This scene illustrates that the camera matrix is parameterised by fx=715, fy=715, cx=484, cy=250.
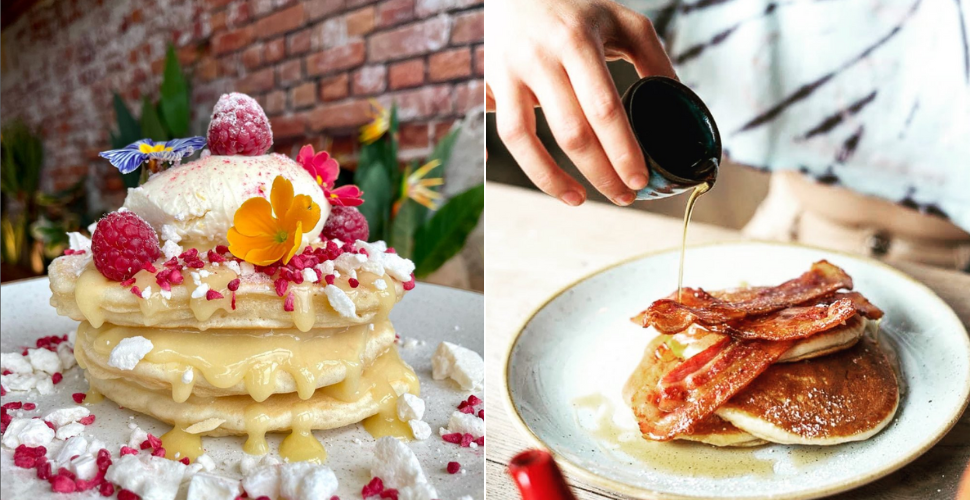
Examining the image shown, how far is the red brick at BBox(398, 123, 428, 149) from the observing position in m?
2.35

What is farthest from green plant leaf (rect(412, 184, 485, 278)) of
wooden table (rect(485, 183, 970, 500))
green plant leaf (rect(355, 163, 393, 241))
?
green plant leaf (rect(355, 163, 393, 241))

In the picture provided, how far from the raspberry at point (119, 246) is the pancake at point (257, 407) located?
16 cm

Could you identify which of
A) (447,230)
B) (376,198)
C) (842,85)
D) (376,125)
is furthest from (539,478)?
(376,125)

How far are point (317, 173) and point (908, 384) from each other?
0.80 meters

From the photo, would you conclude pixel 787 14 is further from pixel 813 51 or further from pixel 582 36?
pixel 582 36

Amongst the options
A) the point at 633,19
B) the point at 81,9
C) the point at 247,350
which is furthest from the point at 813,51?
the point at 81,9

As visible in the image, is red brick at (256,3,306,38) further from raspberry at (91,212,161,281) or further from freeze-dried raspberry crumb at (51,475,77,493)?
freeze-dried raspberry crumb at (51,475,77,493)

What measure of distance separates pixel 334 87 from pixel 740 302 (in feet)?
6.66

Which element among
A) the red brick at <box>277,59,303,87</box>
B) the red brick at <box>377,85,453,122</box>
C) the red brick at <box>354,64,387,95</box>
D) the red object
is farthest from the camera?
the red brick at <box>277,59,303,87</box>

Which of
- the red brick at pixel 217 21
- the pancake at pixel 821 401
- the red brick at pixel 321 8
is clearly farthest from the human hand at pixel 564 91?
the red brick at pixel 217 21

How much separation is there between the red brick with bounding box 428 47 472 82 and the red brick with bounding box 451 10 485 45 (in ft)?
0.11

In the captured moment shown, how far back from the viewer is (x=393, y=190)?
2084 mm

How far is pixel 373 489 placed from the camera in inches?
28.3

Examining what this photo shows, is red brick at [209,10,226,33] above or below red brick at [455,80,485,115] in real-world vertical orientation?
above
